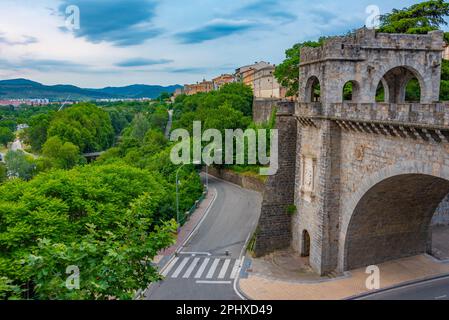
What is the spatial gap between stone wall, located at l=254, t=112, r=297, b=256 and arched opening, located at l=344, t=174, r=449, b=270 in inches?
240

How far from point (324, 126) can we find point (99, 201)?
14.4 metres

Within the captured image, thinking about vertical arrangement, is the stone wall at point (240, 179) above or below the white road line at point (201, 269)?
above

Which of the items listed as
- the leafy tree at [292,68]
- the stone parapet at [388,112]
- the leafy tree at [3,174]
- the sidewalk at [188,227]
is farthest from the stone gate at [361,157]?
the leafy tree at [3,174]

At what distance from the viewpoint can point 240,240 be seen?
32.0m

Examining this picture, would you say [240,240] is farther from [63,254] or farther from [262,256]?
[63,254]

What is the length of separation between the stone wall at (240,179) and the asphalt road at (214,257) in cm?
289

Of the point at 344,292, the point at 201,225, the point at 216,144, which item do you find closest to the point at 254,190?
the point at 216,144

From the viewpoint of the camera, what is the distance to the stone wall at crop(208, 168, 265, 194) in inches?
1877

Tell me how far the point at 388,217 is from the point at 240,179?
97.1 ft

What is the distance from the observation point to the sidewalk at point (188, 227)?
2954cm

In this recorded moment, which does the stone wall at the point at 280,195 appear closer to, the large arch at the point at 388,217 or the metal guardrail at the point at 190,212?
the large arch at the point at 388,217

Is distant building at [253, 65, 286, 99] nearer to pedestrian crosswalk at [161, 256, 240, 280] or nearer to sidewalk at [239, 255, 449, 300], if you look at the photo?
pedestrian crosswalk at [161, 256, 240, 280]

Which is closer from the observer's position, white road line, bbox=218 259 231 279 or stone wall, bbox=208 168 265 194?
white road line, bbox=218 259 231 279

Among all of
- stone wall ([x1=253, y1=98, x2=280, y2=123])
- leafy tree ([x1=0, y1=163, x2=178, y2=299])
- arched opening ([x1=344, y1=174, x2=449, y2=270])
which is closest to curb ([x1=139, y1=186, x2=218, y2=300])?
leafy tree ([x1=0, y1=163, x2=178, y2=299])
